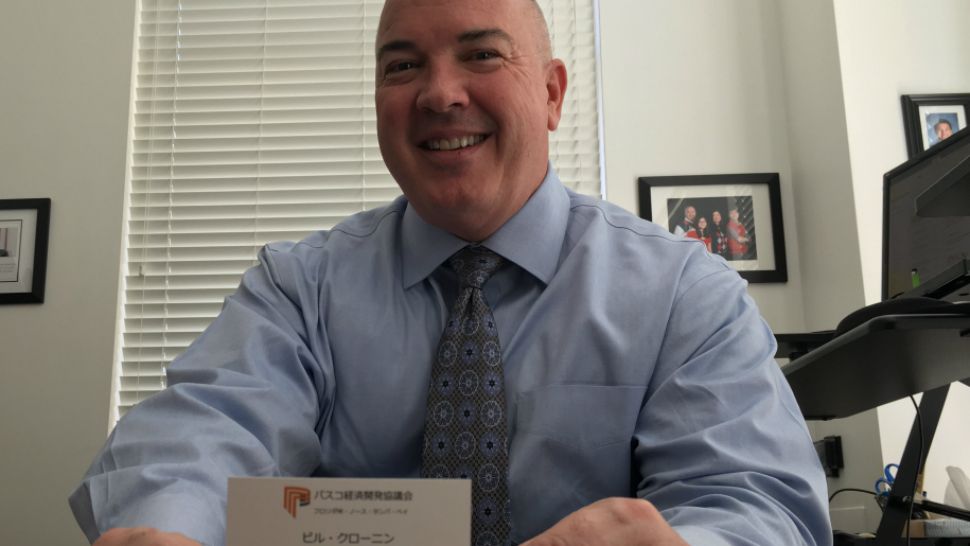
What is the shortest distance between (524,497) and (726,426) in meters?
0.25

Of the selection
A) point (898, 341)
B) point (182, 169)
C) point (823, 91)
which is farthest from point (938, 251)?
point (182, 169)

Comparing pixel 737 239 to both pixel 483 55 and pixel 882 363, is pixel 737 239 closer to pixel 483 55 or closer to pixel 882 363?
pixel 882 363

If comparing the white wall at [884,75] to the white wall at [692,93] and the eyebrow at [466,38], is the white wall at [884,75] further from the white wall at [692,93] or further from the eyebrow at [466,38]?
the eyebrow at [466,38]

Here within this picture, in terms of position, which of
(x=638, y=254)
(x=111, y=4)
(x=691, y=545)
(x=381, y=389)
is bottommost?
(x=691, y=545)

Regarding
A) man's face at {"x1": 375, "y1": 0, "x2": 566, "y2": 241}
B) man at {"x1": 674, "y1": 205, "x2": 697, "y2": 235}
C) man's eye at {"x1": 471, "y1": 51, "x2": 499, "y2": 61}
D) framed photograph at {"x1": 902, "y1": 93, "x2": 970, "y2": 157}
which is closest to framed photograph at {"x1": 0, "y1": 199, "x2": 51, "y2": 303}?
man at {"x1": 674, "y1": 205, "x2": 697, "y2": 235}

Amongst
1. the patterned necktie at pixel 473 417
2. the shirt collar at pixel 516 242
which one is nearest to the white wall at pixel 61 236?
the shirt collar at pixel 516 242

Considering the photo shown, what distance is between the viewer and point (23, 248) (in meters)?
3.22

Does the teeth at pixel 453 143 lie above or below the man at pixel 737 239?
below

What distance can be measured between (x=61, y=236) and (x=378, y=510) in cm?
296

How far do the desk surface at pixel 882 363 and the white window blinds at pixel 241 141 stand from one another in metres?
1.43

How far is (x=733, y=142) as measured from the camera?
10.5 feet

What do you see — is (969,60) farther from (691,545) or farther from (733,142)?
(691,545)

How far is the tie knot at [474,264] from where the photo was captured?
124 centimetres

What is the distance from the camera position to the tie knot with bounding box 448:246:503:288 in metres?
1.24
